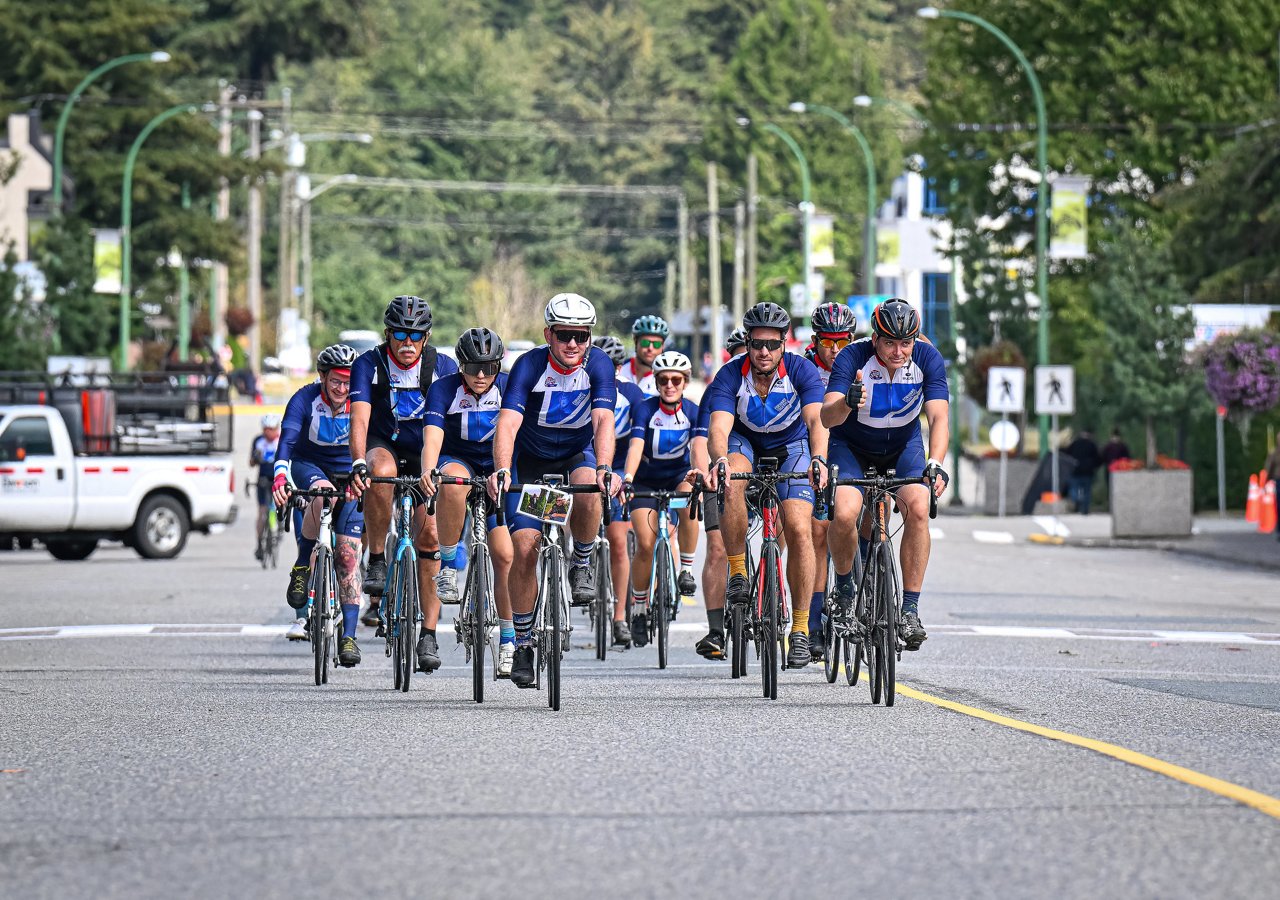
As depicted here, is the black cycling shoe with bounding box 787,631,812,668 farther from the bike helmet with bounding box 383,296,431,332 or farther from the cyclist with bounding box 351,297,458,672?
the bike helmet with bounding box 383,296,431,332

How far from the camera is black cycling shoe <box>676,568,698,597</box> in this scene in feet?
50.8

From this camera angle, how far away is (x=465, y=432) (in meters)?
12.7

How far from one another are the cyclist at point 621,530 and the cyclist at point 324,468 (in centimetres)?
172

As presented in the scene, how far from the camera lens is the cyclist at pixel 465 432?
12.5 meters

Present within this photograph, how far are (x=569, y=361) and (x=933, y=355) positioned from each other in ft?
6.16

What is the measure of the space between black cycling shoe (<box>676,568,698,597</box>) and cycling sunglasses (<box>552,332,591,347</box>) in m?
3.57

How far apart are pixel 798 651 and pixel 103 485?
17436mm

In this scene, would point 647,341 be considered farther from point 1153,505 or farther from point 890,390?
point 1153,505

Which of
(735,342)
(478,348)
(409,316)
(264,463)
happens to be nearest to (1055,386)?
(264,463)

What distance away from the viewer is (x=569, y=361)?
40.2ft

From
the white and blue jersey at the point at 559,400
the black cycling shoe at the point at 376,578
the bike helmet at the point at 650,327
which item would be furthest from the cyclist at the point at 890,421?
the bike helmet at the point at 650,327

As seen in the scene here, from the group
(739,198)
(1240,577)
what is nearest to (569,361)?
(1240,577)

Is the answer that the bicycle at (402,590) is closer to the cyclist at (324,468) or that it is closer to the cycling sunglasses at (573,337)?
the cyclist at (324,468)

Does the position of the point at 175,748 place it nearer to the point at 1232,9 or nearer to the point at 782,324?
the point at 782,324
